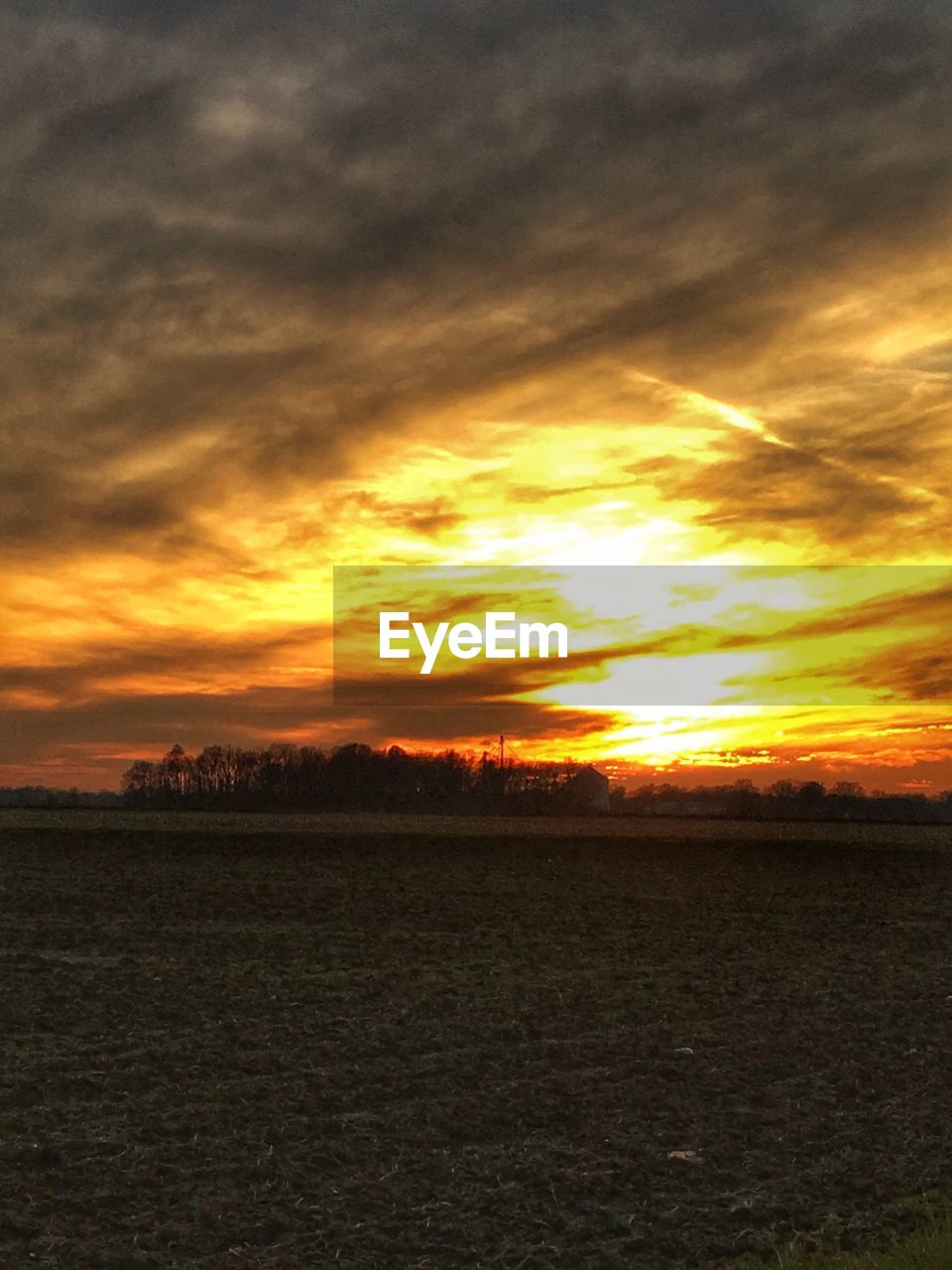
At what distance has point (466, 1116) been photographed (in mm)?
12688

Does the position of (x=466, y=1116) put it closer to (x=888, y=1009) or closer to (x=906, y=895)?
(x=888, y=1009)

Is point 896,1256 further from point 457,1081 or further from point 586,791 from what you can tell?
point 586,791

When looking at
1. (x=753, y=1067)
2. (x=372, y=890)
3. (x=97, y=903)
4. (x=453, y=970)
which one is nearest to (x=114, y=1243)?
(x=753, y=1067)

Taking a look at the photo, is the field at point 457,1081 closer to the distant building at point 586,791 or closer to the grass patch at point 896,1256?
the grass patch at point 896,1256

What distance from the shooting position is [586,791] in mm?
143750

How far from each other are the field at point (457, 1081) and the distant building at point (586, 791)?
100405 millimetres

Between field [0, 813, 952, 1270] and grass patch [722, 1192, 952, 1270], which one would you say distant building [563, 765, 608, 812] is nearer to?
field [0, 813, 952, 1270]

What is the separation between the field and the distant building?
10041 centimetres

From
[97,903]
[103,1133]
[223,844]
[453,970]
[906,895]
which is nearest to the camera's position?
[103,1133]

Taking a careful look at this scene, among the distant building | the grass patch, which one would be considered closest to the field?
the grass patch

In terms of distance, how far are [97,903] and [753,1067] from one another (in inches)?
746

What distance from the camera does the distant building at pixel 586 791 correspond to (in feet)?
435

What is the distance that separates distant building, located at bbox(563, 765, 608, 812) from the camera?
133 metres

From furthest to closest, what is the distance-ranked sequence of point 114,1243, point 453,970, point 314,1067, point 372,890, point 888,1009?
1. point 372,890
2. point 453,970
3. point 888,1009
4. point 314,1067
5. point 114,1243
